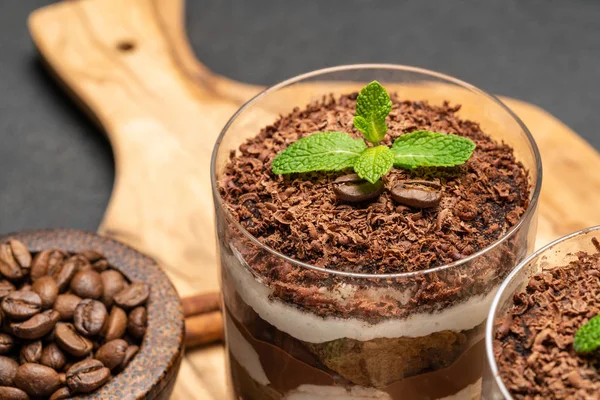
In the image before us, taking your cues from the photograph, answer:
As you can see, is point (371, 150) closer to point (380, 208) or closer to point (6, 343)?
point (380, 208)

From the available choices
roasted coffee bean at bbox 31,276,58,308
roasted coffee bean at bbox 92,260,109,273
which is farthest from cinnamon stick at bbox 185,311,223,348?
roasted coffee bean at bbox 31,276,58,308

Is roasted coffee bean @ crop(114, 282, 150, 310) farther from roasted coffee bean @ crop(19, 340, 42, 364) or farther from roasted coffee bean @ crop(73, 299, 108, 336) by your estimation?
roasted coffee bean @ crop(19, 340, 42, 364)

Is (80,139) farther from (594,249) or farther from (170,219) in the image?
(594,249)

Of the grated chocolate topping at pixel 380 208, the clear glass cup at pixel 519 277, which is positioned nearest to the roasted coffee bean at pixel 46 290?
the grated chocolate topping at pixel 380 208

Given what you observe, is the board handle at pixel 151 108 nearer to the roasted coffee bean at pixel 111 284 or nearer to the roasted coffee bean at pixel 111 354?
the roasted coffee bean at pixel 111 284

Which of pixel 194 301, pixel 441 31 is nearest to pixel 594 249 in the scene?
pixel 194 301

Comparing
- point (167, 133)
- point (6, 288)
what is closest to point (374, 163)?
point (6, 288)
